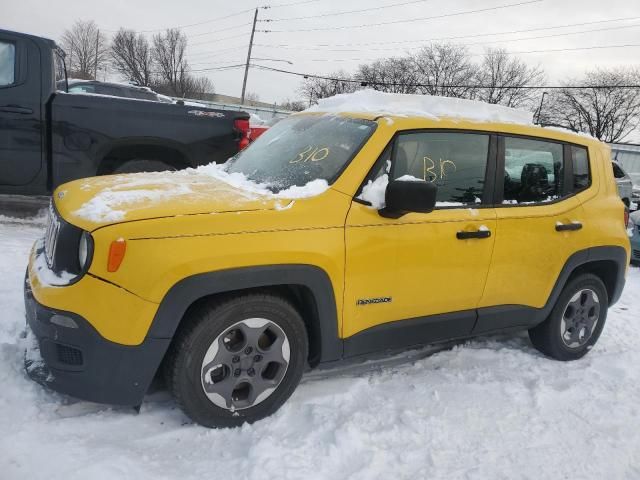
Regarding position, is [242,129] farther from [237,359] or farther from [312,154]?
[237,359]

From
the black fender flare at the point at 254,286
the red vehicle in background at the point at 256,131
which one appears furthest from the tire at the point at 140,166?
the black fender flare at the point at 254,286

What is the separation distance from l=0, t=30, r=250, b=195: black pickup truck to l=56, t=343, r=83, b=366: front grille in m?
3.64

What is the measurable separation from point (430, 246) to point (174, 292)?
152cm

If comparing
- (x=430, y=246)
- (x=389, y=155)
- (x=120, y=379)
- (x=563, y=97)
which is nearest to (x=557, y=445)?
(x=430, y=246)

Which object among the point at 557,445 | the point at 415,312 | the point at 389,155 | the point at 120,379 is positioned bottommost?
the point at 557,445

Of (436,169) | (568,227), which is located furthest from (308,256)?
(568,227)

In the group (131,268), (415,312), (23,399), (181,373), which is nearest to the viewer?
(131,268)

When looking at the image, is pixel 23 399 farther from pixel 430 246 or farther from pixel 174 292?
pixel 430 246

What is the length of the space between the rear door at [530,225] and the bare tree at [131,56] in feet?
265

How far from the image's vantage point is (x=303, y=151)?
132 inches

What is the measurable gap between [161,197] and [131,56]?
276 ft

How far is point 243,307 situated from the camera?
2.63 metres

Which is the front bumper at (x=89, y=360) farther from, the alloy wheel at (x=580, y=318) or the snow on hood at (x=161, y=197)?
the alloy wheel at (x=580, y=318)

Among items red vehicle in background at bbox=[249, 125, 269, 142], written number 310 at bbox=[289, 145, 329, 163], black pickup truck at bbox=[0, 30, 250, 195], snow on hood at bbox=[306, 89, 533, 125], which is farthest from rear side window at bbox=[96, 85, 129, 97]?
written number 310 at bbox=[289, 145, 329, 163]
